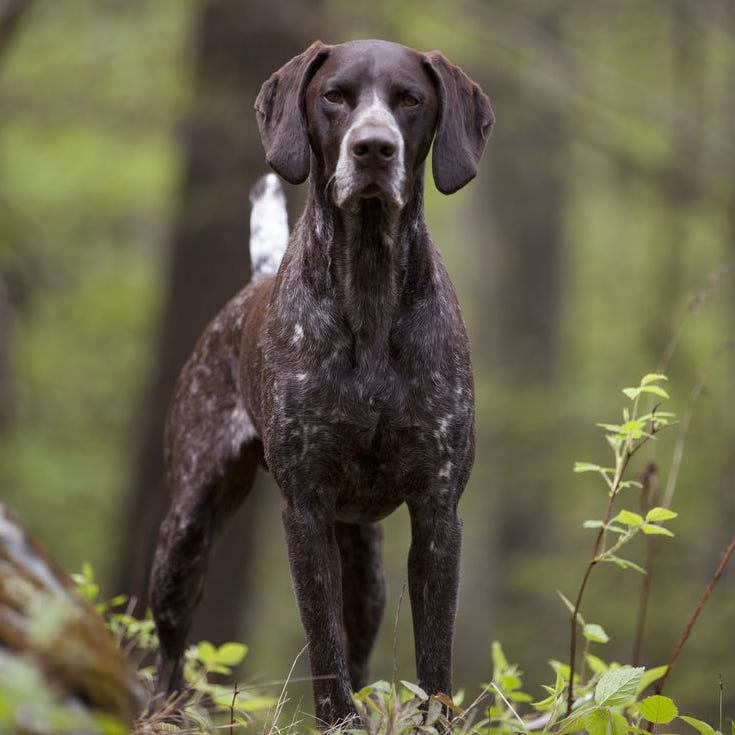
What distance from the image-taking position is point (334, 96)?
14.1 ft

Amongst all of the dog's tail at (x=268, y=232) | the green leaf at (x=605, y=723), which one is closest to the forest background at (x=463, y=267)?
the dog's tail at (x=268, y=232)

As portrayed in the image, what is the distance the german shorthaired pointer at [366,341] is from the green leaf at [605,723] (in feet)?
2.35

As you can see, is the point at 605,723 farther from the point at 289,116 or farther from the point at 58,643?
the point at 289,116

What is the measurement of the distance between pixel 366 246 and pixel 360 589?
163 cm

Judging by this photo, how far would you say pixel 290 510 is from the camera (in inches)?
170

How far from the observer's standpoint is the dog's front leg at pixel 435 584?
433 centimetres

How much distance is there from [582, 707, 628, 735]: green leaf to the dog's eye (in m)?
2.00

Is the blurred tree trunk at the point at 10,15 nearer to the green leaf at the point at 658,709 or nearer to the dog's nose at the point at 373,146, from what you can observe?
the dog's nose at the point at 373,146

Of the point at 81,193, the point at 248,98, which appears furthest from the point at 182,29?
the point at 248,98

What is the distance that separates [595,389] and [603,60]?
185 inches

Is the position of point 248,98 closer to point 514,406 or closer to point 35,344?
point 514,406

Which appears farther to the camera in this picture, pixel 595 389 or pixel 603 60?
pixel 603 60

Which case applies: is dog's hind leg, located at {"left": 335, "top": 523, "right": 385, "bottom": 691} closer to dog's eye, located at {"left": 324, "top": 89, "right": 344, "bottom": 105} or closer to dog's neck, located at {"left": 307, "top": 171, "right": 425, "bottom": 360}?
dog's neck, located at {"left": 307, "top": 171, "right": 425, "bottom": 360}

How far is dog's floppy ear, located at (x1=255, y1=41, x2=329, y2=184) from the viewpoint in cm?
435
